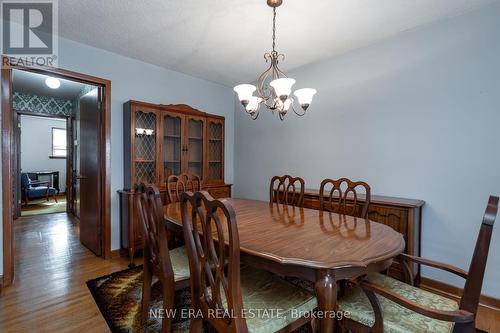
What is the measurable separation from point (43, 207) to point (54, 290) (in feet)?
14.9

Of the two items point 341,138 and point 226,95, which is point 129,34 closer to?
point 226,95

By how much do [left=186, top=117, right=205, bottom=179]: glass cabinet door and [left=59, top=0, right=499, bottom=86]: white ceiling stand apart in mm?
854

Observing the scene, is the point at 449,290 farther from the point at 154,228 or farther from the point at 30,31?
the point at 30,31

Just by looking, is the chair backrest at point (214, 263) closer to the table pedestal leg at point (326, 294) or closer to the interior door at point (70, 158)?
the table pedestal leg at point (326, 294)

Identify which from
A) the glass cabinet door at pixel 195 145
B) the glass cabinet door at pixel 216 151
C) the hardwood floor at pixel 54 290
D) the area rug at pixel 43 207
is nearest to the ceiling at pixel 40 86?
the glass cabinet door at pixel 195 145

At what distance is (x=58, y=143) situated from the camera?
24.0ft

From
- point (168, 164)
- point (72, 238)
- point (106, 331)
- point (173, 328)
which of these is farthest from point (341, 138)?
point (72, 238)

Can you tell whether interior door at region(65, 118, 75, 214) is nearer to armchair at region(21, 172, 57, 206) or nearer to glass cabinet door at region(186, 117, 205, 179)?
armchair at region(21, 172, 57, 206)

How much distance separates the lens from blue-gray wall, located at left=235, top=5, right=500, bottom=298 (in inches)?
76.8

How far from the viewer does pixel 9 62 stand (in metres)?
2.17

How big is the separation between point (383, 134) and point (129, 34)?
9.06 feet

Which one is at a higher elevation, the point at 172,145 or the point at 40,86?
the point at 40,86

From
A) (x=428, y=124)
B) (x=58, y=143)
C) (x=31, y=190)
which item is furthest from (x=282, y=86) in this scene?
(x=58, y=143)

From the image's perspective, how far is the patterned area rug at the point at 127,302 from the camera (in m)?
1.66
